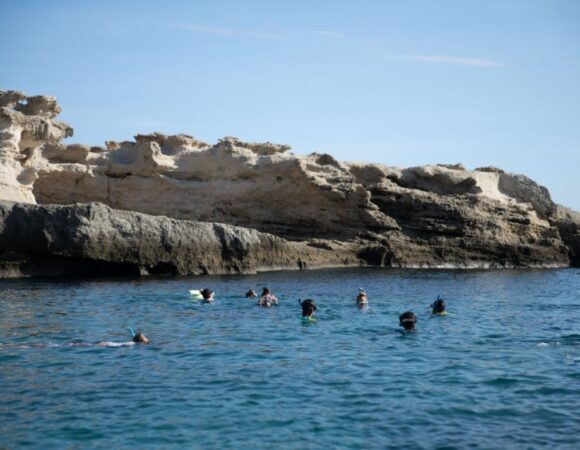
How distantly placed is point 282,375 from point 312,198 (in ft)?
84.8

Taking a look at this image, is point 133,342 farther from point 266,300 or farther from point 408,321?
point 266,300

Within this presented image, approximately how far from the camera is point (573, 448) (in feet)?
33.4

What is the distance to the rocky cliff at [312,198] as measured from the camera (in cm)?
3775

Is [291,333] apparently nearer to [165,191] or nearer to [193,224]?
[193,224]

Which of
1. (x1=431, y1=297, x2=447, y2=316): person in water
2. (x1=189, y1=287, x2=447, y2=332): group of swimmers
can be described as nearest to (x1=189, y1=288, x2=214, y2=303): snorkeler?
(x1=189, y1=287, x2=447, y2=332): group of swimmers

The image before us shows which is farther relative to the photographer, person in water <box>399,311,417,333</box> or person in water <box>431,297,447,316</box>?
person in water <box>431,297,447,316</box>

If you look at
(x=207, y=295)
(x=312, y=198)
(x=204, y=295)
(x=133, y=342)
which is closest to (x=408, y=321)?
(x=133, y=342)

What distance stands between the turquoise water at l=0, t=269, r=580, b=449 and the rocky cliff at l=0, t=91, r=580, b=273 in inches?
500

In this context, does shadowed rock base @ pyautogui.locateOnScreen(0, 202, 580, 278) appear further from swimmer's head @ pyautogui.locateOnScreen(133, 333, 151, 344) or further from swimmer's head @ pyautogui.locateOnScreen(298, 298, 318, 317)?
swimmer's head @ pyautogui.locateOnScreen(133, 333, 151, 344)

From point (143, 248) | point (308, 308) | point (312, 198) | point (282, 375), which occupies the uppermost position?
point (312, 198)

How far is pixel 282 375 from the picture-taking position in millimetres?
14133

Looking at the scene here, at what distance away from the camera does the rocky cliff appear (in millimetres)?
37750

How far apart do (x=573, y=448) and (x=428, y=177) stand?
3327cm

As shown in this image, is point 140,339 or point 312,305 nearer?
point 140,339
